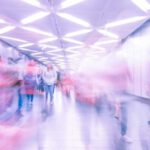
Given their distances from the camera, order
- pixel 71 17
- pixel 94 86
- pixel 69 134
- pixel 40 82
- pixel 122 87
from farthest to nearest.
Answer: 1. pixel 40 82
2. pixel 71 17
3. pixel 94 86
4. pixel 69 134
5. pixel 122 87

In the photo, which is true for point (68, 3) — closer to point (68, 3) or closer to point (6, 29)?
point (68, 3)

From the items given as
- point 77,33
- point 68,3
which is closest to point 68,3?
point 68,3

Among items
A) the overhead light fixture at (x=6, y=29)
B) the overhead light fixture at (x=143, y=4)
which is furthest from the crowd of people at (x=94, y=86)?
the overhead light fixture at (x=6, y=29)

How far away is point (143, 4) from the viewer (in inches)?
214

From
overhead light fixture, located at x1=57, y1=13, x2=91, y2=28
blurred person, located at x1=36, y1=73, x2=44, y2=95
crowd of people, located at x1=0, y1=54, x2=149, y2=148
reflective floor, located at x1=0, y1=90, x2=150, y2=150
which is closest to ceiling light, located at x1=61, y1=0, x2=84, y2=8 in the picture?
overhead light fixture, located at x1=57, y1=13, x2=91, y2=28

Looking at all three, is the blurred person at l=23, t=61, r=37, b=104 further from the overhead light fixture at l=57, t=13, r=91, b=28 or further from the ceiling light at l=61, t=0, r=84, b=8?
Answer: the ceiling light at l=61, t=0, r=84, b=8

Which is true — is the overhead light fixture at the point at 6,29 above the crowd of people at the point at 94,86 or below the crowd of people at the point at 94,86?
above

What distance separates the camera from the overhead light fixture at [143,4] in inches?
205

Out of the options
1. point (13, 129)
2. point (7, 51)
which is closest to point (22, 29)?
point (7, 51)

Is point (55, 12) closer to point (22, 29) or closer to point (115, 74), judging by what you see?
point (22, 29)

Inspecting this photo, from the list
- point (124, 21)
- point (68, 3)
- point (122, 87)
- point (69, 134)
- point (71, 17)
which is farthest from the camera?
point (124, 21)

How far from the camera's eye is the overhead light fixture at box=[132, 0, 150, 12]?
5.21 m

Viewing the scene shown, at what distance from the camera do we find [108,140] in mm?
3512

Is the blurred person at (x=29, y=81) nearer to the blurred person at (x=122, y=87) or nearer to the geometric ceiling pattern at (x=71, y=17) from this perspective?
the geometric ceiling pattern at (x=71, y=17)
